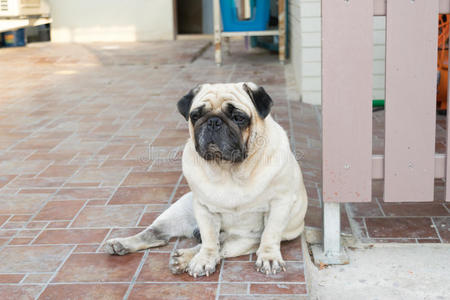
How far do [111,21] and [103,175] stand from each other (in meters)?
9.38

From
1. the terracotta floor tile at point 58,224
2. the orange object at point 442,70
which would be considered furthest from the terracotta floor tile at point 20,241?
the orange object at point 442,70

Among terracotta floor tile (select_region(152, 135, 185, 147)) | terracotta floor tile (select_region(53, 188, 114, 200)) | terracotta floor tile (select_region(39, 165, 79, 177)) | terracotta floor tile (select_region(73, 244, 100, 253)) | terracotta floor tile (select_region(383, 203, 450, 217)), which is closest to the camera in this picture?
terracotta floor tile (select_region(73, 244, 100, 253))

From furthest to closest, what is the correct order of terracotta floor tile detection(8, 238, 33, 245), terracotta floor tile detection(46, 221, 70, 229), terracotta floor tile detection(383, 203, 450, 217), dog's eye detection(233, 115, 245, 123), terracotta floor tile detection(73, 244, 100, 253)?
terracotta floor tile detection(383, 203, 450, 217)
terracotta floor tile detection(46, 221, 70, 229)
terracotta floor tile detection(8, 238, 33, 245)
terracotta floor tile detection(73, 244, 100, 253)
dog's eye detection(233, 115, 245, 123)

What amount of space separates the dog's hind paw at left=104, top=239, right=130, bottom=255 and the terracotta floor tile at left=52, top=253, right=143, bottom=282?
0.07 ft

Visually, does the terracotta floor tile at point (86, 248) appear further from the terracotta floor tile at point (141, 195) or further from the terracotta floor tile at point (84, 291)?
the terracotta floor tile at point (141, 195)

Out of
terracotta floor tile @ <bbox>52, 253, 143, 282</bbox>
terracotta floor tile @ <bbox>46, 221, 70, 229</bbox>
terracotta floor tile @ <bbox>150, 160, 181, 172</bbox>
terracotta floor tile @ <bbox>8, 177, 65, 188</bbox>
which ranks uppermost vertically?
terracotta floor tile @ <bbox>150, 160, 181, 172</bbox>

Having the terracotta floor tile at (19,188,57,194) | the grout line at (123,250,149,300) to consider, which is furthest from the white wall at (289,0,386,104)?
the grout line at (123,250,149,300)

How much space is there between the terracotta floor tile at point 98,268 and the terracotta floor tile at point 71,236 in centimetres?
20

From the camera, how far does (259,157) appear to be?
9.39 feet

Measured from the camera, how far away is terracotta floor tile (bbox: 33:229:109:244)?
10.7ft

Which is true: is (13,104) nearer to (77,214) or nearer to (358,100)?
(77,214)

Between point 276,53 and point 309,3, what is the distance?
161 inches

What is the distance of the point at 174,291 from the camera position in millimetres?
2674

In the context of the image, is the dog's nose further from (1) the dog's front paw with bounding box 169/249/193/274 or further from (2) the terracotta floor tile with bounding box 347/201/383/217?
(2) the terracotta floor tile with bounding box 347/201/383/217
